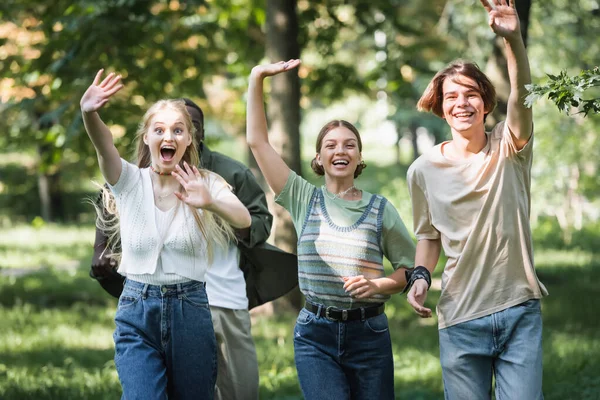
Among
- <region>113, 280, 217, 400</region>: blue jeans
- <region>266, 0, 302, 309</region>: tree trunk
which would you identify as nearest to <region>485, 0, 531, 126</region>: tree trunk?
<region>266, 0, 302, 309</region>: tree trunk

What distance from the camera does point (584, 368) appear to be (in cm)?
722

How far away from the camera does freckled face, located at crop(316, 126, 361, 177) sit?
14.0ft

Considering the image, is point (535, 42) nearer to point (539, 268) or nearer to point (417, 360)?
point (539, 268)

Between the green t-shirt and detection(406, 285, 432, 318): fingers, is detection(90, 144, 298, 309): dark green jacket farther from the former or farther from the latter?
detection(406, 285, 432, 318): fingers

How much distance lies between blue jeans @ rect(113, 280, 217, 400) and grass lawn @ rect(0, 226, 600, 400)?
256 cm

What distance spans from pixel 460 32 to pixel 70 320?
1177cm

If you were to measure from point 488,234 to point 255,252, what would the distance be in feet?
5.68

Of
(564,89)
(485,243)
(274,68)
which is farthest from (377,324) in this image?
(564,89)

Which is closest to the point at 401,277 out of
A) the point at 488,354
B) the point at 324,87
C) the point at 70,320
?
the point at 488,354

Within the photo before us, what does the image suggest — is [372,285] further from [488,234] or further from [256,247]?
[256,247]

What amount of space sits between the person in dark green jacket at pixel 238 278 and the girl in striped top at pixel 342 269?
79 cm

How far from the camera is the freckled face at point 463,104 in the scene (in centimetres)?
402

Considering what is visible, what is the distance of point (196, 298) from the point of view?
4062 mm

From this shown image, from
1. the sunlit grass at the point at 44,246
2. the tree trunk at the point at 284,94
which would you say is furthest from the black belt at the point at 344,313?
the sunlit grass at the point at 44,246
